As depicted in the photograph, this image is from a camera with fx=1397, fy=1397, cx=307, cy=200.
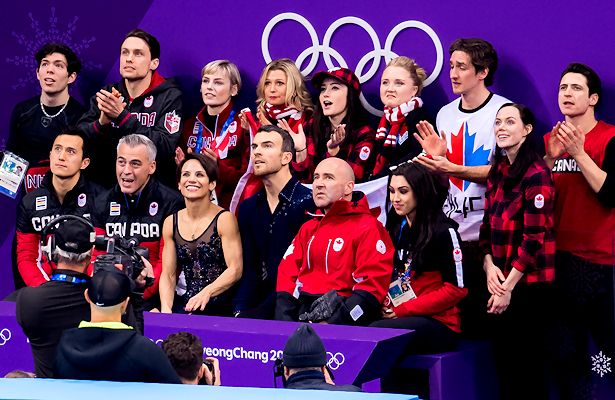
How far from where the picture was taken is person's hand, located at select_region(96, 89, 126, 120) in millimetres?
9898

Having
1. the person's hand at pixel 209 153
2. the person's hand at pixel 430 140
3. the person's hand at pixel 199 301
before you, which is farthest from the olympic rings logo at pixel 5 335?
the person's hand at pixel 430 140

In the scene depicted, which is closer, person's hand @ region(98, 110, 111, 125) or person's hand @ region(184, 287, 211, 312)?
person's hand @ region(184, 287, 211, 312)

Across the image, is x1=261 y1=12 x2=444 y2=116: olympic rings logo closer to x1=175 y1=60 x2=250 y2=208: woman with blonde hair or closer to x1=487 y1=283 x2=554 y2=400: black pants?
x1=175 y1=60 x2=250 y2=208: woman with blonde hair

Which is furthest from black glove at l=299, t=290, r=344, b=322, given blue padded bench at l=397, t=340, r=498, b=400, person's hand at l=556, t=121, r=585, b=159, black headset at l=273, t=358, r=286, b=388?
person's hand at l=556, t=121, r=585, b=159

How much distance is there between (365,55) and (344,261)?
7.34 ft

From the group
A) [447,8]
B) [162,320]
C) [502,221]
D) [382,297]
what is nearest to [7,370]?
[162,320]

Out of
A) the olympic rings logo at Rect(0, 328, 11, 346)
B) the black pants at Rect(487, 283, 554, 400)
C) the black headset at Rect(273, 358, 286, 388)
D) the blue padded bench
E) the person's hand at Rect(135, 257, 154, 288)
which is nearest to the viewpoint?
the black headset at Rect(273, 358, 286, 388)

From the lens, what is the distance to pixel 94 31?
452 inches

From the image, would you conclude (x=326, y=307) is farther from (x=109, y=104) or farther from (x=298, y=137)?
(x=109, y=104)

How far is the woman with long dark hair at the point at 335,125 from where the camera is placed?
941 centimetres

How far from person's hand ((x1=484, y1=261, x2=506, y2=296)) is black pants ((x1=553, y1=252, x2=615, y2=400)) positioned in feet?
1.22

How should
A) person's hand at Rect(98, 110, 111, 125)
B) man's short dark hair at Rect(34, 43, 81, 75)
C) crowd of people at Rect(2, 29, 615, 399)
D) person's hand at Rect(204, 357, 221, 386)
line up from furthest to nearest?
1. man's short dark hair at Rect(34, 43, 81, 75)
2. person's hand at Rect(98, 110, 111, 125)
3. crowd of people at Rect(2, 29, 615, 399)
4. person's hand at Rect(204, 357, 221, 386)

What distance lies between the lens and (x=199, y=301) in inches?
353

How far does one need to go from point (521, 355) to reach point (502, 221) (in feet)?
2.85
